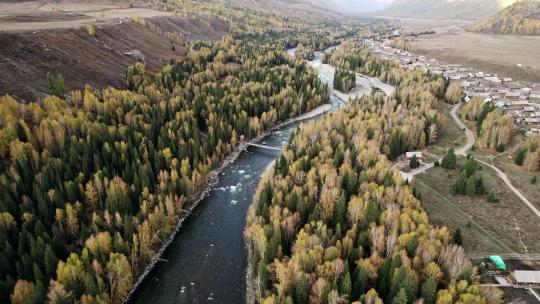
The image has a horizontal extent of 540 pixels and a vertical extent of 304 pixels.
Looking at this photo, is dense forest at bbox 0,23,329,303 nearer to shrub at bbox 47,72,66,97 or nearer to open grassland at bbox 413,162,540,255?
shrub at bbox 47,72,66,97

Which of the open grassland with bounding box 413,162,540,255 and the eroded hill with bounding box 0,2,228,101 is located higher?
the eroded hill with bounding box 0,2,228,101

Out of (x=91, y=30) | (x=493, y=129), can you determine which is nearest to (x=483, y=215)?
(x=493, y=129)

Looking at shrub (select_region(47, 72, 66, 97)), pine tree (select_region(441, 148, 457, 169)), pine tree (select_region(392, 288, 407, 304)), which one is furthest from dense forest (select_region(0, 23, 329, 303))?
pine tree (select_region(441, 148, 457, 169))

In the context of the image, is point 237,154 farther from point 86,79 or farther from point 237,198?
point 86,79

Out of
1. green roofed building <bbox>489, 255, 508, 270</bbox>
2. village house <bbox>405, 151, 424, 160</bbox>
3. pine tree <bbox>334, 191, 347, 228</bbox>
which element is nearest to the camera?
green roofed building <bbox>489, 255, 508, 270</bbox>

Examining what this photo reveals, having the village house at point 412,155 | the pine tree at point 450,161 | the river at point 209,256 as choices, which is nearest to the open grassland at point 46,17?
the river at point 209,256

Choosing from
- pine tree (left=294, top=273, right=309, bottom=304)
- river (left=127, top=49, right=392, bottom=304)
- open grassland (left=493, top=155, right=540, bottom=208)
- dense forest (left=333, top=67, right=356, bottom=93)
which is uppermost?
dense forest (left=333, top=67, right=356, bottom=93)

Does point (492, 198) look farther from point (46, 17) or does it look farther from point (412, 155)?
point (46, 17)
